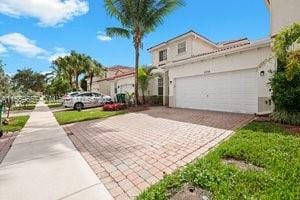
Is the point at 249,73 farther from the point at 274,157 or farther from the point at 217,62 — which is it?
the point at 274,157

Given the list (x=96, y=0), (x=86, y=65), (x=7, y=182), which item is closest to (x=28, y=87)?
(x=86, y=65)

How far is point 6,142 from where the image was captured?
32.1 feet

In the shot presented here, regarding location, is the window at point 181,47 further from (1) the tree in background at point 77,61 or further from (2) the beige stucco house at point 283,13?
(1) the tree in background at point 77,61

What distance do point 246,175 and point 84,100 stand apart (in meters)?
22.4

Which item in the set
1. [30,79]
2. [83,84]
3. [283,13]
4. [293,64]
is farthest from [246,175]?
[30,79]

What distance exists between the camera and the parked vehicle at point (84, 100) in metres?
25.2

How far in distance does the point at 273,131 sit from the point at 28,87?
10565 centimetres

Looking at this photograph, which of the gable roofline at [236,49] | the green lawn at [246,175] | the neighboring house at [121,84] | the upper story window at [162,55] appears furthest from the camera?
the upper story window at [162,55]

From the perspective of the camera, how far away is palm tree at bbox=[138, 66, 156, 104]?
23.1 m

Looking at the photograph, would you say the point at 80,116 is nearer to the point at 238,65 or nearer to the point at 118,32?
the point at 118,32

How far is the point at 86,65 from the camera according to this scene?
41125mm

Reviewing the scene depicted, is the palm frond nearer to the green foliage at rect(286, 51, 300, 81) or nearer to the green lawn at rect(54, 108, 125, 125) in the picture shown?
the green lawn at rect(54, 108, 125, 125)

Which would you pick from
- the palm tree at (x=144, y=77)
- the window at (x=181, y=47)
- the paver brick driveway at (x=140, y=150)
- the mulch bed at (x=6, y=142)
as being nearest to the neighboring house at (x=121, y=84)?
the palm tree at (x=144, y=77)

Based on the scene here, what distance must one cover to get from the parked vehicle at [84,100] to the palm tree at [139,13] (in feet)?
28.2
